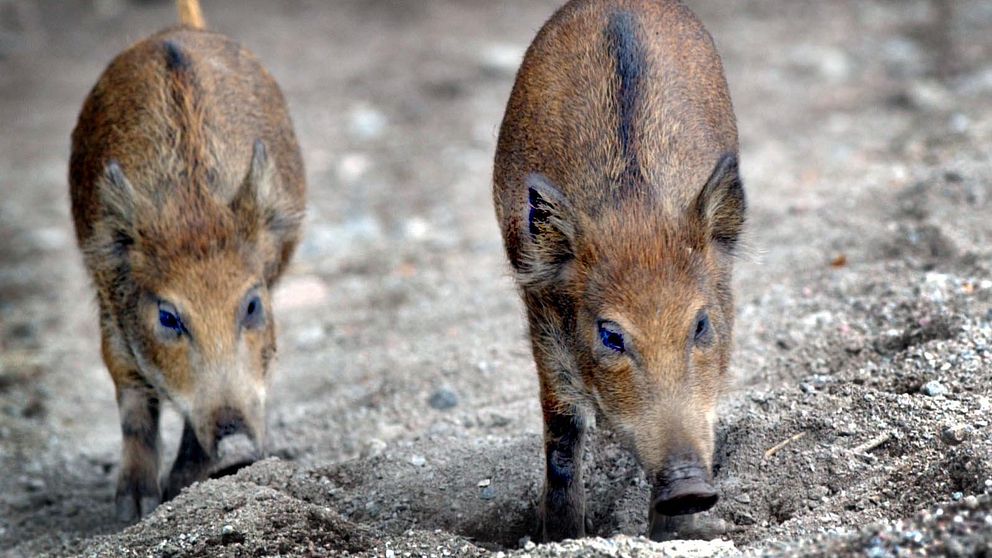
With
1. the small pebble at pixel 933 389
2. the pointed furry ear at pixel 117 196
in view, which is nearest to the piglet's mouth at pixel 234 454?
the pointed furry ear at pixel 117 196

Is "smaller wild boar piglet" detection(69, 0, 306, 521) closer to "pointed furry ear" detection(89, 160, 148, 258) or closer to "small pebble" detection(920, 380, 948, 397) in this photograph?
"pointed furry ear" detection(89, 160, 148, 258)

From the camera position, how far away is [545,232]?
445cm

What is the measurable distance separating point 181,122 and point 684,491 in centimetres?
315

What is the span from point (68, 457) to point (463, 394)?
210cm

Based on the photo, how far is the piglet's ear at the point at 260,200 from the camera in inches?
218

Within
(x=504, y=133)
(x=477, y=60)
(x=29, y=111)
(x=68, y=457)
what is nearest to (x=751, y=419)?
(x=504, y=133)

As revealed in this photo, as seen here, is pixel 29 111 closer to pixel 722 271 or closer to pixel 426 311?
pixel 426 311

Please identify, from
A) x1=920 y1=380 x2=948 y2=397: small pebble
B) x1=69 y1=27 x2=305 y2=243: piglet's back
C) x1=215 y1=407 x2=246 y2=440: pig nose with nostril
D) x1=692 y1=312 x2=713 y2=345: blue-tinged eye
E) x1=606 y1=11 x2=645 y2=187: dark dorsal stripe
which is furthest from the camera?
x1=69 y1=27 x2=305 y2=243: piglet's back

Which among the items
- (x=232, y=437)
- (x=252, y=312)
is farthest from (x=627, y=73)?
(x=232, y=437)

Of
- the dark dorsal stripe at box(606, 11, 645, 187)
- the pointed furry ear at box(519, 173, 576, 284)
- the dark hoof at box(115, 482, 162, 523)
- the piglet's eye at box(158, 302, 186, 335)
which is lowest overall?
the dark hoof at box(115, 482, 162, 523)

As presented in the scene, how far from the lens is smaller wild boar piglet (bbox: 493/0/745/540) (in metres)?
4.12

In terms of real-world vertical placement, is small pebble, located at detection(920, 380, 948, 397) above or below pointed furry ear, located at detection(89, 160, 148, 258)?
below

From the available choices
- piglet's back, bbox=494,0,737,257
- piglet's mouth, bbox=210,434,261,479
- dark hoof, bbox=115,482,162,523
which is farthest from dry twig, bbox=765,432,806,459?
dark hoof, bbox=115,482,162,523

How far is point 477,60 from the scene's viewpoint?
464 inches
